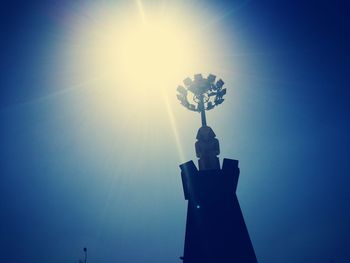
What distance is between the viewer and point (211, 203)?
9.09 m

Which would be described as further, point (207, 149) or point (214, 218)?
point (207, 149)

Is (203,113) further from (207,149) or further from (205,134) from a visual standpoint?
(207,149)

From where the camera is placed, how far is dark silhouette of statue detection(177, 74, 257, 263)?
8.35m

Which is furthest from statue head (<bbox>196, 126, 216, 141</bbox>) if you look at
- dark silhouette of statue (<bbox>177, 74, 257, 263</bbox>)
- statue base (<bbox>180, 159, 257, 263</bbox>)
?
statue base (<bbox>180, 159, 257, 263</bbox>)

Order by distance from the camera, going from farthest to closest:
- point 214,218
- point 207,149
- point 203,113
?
point 203,113
point 207,149
point 214,218

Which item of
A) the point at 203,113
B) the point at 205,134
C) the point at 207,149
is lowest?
the point at 207,149

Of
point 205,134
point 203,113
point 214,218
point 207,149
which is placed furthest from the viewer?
point 203,113

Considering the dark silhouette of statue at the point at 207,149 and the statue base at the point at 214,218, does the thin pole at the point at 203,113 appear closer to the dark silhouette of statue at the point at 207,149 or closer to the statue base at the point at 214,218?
the dark silhouette of statue at the point at 207,149

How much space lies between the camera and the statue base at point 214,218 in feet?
27.3

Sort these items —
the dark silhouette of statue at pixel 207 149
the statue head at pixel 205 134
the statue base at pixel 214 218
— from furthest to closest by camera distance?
the statue head at pixel 205 134
the dark silhouette of statue at pixel 207 149
the statue base at pixel 214 218

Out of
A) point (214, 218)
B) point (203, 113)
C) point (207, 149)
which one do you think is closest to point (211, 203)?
point (214, 218)

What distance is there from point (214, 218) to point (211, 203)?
19.1 inches

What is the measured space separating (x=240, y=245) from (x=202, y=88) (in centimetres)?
564

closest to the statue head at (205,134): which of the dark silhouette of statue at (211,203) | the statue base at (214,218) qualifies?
the dark silhouette of statue at (211,203)
